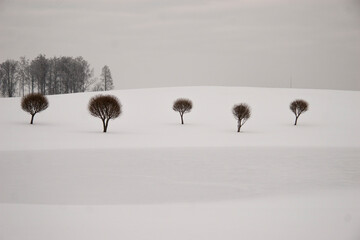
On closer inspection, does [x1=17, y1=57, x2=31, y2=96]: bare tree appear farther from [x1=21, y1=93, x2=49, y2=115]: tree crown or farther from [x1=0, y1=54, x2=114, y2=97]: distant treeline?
[x1=21, y1=93, x2=49, y2=115]: tree crown

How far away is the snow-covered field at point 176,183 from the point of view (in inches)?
404

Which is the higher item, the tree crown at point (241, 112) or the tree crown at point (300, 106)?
the tree crown at point (300, 106)

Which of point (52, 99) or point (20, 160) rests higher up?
point (52, 99)

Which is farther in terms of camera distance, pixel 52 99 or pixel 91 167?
pixel 52 99

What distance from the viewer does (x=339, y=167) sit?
20953 mm

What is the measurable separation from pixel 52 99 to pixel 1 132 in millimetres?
31492

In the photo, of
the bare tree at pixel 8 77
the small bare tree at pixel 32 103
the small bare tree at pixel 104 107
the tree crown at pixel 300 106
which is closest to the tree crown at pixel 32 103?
the small bare tree at pixel 32 103

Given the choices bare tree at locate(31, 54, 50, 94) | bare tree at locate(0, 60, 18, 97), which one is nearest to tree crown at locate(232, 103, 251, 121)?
bare tree at locate(31, 54, 50, 94)

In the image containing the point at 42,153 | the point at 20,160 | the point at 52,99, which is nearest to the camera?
the point at 20,160

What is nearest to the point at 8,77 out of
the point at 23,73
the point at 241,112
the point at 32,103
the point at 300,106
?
the point at 23,73

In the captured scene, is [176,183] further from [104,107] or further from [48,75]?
[48,75]

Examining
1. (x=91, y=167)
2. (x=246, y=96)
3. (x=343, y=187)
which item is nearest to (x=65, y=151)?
(x=91, y=167)

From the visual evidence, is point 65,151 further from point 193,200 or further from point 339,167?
point 339,167

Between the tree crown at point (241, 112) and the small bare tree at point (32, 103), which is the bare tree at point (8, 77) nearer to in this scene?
the small bare tree at point (32, 103)
